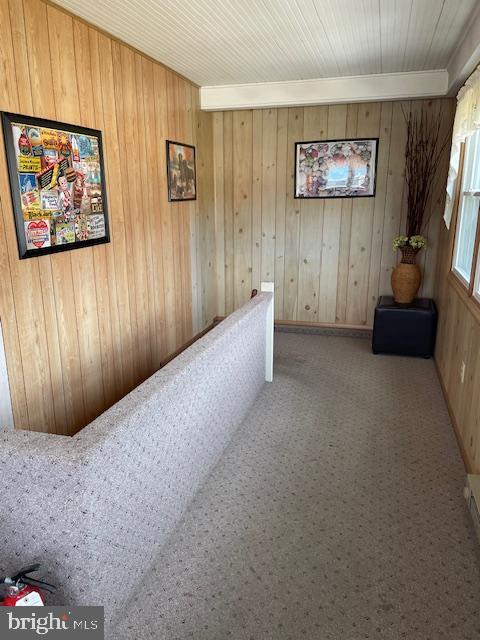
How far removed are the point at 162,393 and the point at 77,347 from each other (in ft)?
3.99

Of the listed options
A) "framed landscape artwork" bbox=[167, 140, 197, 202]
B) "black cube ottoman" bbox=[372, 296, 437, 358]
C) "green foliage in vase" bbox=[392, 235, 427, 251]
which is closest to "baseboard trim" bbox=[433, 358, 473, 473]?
"black cube ottoman" bbox=[372, 296, 437, 358]

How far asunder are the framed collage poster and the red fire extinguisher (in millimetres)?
1509

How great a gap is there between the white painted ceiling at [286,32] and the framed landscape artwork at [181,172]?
60 centimetres

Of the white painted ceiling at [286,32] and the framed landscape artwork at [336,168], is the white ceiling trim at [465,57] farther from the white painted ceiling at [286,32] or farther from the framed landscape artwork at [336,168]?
the framed landscape artwork at [336,168]

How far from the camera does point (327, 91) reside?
14.2 ft

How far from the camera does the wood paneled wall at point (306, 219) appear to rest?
459 cm

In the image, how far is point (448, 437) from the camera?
9.59 feet

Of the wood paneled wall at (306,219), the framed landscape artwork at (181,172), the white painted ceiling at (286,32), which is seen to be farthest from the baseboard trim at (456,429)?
the framed landscape artwork at (181,172)

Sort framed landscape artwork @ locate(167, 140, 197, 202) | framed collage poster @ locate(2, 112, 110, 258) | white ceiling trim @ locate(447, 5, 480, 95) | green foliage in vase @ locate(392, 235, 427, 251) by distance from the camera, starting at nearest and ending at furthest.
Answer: framed collage poster @ locate(2, 112, 110, 258)
white ceiling trim @ locate(447, 5, 480, 95)
framed landscape artwork @ locate(167, 140, 197, 202)
green foliage in vase @ locate(392, 235, 427, 251)

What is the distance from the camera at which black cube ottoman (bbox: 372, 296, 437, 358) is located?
4.14 metres

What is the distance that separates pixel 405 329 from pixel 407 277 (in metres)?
0.48

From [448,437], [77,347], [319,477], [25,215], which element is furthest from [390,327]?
[25,215]

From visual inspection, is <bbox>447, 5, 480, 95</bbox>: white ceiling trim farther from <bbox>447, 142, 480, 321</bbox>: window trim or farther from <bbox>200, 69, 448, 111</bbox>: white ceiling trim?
<bbox>447, 142, 480, 321</bbox>: window trim

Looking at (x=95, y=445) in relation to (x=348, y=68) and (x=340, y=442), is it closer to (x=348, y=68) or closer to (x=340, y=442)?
(x=340, y=442)
